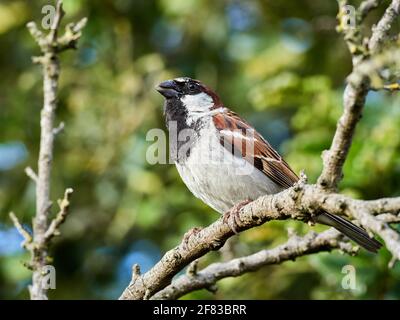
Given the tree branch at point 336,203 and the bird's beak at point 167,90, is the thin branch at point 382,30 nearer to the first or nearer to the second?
the tree branch at point 336,203

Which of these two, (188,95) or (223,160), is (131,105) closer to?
(188,95)

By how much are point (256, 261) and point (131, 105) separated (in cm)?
246

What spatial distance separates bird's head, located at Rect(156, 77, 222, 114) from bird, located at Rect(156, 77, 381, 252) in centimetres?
4

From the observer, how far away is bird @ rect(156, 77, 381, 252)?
11.6 ft

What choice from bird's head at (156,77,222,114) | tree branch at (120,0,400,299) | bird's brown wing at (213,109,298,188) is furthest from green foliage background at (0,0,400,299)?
tree branch at (120,0,400,299)

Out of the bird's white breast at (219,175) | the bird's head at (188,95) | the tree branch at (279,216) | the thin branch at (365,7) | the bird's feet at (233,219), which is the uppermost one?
the bird's head at (188,95)

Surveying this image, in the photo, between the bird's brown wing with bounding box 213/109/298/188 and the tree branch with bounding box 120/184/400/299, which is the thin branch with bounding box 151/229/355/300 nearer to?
the tree branch with bounding box 120/184/400/299

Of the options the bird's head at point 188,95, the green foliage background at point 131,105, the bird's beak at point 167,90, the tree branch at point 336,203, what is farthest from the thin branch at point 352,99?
the green foliage background at point 131,105

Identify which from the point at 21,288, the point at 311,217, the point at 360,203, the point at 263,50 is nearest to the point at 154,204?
the point at 21,288

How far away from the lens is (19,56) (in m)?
5.86

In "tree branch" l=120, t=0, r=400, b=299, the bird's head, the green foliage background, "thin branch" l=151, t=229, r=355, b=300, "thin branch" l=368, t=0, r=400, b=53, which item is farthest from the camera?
the green foliage background

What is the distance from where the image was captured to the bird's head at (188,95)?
3.96 metres

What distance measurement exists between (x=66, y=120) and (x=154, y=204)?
3.65ft

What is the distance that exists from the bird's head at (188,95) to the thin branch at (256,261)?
3.55ft
